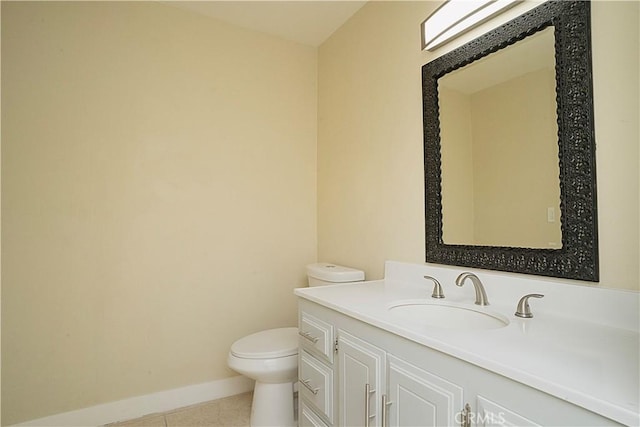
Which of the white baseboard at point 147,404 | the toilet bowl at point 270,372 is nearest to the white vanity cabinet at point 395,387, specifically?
the toilet bowl at point 270,372

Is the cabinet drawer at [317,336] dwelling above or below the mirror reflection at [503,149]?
below

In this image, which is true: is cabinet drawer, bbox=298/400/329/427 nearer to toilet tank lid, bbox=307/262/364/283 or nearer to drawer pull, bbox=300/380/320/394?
drawer pull, bbox=300/380/320/394

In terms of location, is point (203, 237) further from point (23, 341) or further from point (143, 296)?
point (23, 341)

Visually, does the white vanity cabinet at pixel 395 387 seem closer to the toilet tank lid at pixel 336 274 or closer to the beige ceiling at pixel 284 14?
the toilet tank lid at pixel 336 274

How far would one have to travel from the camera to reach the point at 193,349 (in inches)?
84.5

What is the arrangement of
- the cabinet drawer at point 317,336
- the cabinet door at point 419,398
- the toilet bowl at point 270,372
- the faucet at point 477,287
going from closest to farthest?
the cabinet door at point 419,398, the faucet at point 477,287, the cabinet drawer at point 317,336, the toilet bowl at point 270,372

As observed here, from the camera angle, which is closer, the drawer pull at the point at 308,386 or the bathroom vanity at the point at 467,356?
the bathroom vanity at the point at 467,356

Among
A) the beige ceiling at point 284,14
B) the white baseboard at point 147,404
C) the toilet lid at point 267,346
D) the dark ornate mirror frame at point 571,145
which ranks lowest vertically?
the white baseboard at point 147,404

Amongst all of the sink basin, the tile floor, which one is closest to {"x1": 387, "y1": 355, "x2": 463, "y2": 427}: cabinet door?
the sink basin

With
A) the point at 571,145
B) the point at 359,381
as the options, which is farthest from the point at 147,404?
the point at 571,145

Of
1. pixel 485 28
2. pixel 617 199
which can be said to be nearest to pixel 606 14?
pixel 485 28

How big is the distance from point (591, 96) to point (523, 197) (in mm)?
370

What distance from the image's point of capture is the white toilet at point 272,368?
1720mm

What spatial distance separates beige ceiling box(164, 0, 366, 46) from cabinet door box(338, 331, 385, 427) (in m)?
1.90
